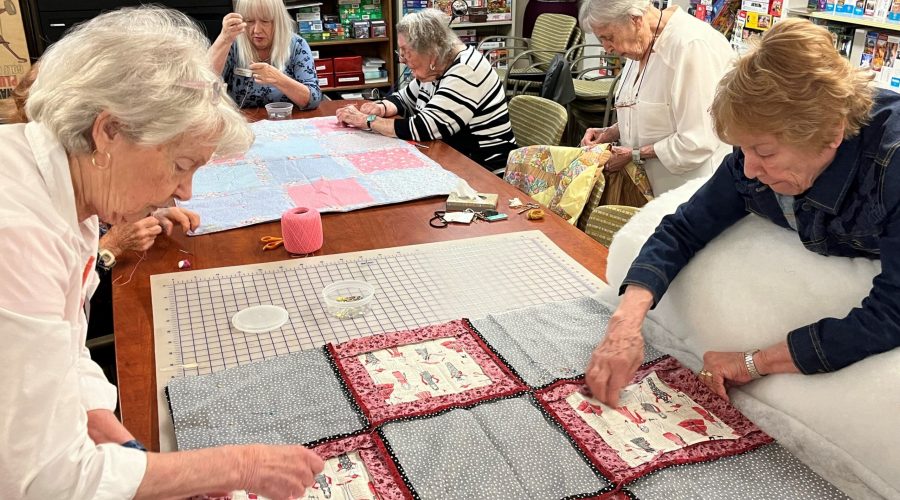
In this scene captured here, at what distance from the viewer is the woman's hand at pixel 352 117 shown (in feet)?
10.00

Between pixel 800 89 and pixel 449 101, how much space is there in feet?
6.28

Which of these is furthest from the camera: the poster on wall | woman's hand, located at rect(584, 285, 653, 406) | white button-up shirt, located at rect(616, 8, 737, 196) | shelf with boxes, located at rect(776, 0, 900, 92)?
the poster on wall

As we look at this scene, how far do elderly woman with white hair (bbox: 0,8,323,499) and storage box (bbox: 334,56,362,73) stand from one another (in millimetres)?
4372

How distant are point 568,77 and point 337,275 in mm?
2948

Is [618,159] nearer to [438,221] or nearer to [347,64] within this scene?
[438,221]

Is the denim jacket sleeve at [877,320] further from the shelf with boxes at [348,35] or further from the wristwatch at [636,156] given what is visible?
the shelf with boxes at [348,35]

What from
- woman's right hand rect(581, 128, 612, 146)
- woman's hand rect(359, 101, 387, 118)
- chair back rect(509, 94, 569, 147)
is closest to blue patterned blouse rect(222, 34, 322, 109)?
woman's hand rect(359, 101, 387, 118)

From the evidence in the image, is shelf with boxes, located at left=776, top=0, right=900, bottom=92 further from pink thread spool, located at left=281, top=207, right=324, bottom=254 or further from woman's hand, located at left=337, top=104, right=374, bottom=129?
pink thread spool, located at left=281, top=207, right=324, bottom=254

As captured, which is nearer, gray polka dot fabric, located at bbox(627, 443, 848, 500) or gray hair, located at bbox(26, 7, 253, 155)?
gray hair, located at bbox(26, 7, 253, 155)

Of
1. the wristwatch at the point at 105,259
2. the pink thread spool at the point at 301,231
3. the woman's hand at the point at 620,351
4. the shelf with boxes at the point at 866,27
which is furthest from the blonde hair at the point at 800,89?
A: the shelf with boxes at the point at 866,27

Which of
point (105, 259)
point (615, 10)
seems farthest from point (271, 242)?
point (615, 10)

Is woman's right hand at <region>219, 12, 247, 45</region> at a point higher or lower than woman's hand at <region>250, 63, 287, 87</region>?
higher

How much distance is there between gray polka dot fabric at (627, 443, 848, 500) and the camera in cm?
104

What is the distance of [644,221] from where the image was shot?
64.1 inches
